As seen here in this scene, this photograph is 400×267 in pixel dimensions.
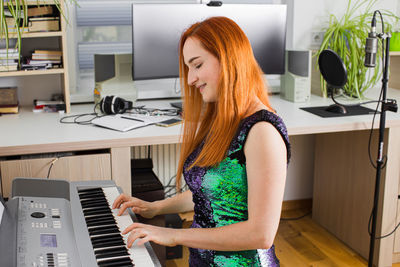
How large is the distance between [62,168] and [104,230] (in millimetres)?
731

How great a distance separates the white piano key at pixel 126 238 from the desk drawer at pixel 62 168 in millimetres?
395

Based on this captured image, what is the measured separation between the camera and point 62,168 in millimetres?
1956

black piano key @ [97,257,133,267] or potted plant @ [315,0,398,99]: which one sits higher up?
potted plant @ [315,0,398,99]

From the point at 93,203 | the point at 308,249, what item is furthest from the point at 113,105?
the point at 308,249

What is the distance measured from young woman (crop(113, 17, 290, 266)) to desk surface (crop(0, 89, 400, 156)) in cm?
60

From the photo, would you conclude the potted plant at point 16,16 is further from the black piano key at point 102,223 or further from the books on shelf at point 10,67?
the black piano key at point 102,223

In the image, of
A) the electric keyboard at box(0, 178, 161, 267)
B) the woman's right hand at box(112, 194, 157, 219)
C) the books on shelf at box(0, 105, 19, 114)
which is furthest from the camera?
the books on shelf at box(0, 105, 19, 114)

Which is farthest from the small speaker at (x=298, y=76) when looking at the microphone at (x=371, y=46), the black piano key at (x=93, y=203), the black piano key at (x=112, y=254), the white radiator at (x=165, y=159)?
the black piano key at (x=112, y=254)

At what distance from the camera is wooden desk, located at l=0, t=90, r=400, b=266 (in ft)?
6.50

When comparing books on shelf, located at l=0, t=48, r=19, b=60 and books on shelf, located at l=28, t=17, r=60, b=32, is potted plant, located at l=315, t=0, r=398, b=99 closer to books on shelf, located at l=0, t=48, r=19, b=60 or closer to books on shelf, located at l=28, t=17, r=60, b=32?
books on shelf, located at l=28, t=17, r=60, b=32

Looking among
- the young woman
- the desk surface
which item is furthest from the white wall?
the young woman

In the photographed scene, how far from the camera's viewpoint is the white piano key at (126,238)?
1149 millimetres

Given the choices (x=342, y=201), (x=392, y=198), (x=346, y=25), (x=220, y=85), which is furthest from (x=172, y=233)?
(x=346, y=25)

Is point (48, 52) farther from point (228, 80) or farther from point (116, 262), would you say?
point (116, 262)
